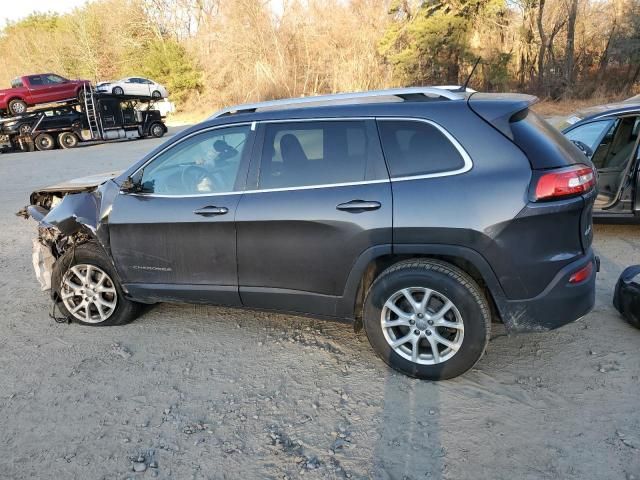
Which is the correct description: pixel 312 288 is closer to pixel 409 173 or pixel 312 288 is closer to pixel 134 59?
pixel 409 173

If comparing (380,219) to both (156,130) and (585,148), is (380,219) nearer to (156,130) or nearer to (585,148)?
(585,148)

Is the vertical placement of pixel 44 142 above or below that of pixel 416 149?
below

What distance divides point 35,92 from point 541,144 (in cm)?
2490

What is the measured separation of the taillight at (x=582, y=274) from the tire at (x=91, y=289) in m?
3.37

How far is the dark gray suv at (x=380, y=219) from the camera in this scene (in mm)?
2732

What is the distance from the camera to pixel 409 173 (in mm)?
2893

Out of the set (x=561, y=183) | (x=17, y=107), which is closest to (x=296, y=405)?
(x=561, y=183)

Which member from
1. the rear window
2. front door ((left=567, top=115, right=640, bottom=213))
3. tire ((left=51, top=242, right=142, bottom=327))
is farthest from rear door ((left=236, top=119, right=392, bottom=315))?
front door ((left=567, top=115, right=640, bottom=213))

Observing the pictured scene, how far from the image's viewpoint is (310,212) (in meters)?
3.05

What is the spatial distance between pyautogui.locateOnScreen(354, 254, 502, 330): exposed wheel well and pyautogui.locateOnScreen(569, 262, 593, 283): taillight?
48 centimetres

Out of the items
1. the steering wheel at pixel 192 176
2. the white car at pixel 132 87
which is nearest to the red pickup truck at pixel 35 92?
the white car at pixel 132 87

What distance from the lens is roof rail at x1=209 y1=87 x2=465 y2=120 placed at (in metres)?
3.06

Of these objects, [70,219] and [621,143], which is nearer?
[70,219]

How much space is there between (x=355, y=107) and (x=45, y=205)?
11.9 feet
